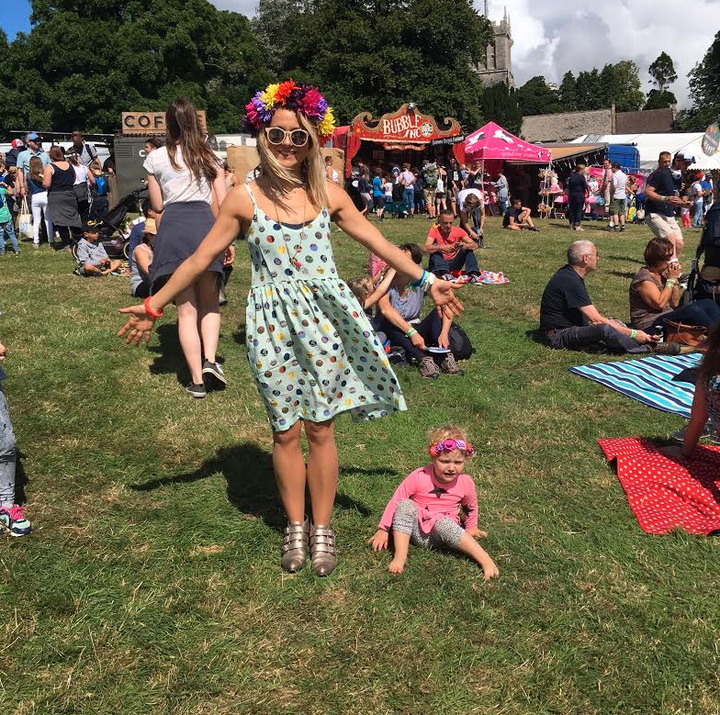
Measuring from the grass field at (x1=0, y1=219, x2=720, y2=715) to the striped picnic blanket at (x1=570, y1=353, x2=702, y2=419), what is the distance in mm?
279

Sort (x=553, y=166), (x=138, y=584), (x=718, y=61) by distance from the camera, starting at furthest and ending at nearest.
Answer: (x=718, y=61) → (x=553, y=166) → (x=138, y=584)

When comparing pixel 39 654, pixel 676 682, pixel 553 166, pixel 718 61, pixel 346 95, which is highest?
pixel 718 61

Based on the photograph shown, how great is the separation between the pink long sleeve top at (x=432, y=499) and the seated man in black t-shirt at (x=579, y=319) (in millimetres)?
4005

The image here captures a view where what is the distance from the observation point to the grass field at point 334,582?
2.49 metres

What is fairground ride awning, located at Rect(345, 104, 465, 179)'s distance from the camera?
24.9m

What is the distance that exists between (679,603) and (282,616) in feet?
5.93

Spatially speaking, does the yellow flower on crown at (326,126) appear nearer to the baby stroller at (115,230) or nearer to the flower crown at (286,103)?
the flower crown at (286,103)

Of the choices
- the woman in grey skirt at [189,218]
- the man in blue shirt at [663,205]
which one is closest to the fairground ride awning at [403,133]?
the man in blue shirt at [663,205]

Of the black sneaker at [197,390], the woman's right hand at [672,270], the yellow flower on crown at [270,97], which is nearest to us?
the yellow flower on crown at [270,97]

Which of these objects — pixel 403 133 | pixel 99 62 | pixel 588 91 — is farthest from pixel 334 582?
pixel 588 91

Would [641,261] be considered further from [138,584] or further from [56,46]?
[56,46]

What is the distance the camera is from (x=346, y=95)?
4159 cm

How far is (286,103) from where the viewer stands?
280 centimetres

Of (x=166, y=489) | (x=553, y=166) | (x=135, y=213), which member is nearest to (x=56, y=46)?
(x=135, y=213)
